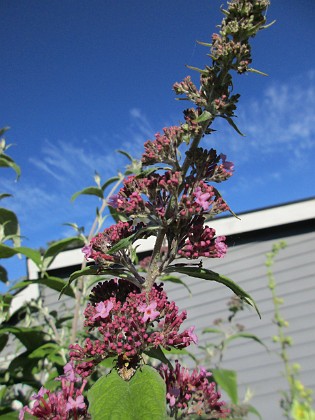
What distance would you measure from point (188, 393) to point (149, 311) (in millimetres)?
419

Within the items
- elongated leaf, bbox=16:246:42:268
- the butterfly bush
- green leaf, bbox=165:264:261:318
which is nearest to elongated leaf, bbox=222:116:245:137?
the butterfly bush

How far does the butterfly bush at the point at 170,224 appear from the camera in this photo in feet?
3.67

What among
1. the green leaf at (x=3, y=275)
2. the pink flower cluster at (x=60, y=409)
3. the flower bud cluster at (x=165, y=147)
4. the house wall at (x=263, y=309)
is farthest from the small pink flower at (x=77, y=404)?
the house wall at (x=263, y=309)

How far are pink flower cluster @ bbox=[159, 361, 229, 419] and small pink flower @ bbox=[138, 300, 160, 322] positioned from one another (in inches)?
12.1

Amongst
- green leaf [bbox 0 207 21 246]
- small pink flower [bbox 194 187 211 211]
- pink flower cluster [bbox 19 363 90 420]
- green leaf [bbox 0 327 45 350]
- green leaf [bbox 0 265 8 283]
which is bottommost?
pink flower cluster [bbox 19 363 90 420]

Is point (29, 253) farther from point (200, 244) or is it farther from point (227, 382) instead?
point (227, 382)

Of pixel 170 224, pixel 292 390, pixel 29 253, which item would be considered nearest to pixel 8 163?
pixel 29 253

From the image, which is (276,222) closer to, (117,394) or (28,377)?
(28,377)

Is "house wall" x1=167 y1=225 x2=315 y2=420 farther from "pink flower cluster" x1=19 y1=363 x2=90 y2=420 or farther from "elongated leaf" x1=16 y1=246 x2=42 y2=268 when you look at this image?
"pink flower cluster" x1=19 y1=363 x2=90 y2=420

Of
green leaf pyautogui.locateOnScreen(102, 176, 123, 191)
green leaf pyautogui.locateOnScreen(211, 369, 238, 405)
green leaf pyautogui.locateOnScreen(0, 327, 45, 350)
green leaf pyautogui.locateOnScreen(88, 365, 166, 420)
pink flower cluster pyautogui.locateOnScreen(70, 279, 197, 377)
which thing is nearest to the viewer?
green leaf pyautogui.locateOnScreen(88, 365, 166, 420)

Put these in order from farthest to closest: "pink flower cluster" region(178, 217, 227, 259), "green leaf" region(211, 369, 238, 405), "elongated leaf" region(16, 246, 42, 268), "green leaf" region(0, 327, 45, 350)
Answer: "green leaf" region(211, 369, 238, 405) → "green leaf" region(0, 327, 45, 350) → "elongated leaf" region(16, 246, 42, 268) → "pink flower cluster" region(178, 217, 227, 259)

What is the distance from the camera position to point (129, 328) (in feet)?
3.54

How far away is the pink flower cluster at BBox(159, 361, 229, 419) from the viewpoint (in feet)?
4.21

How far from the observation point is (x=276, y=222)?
6.64 m
